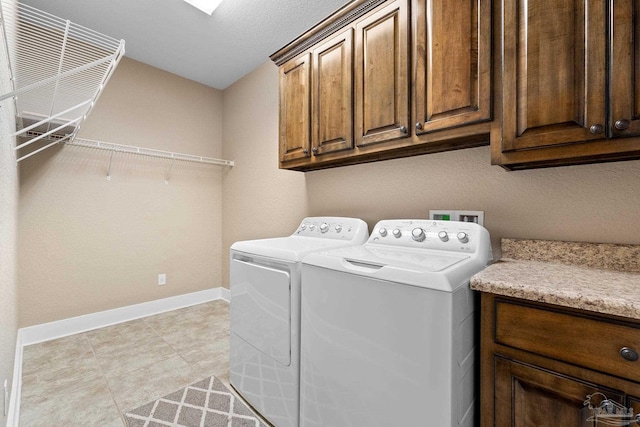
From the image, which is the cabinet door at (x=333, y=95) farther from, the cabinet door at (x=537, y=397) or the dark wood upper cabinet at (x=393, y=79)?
the cabinet door at (x=537, y=397)

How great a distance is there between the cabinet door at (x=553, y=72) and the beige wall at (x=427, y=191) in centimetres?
38

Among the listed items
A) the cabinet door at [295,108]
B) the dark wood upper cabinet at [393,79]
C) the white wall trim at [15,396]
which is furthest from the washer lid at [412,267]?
the white wall trim at [15,396]

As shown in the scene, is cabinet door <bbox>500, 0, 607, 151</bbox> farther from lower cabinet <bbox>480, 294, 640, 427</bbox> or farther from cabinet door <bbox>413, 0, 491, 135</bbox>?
lower cabinet <bbox>480, 294, 640, 427</bbox>

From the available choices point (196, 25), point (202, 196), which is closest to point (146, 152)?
point (202, 196)

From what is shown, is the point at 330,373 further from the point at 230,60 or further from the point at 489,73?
the point at 230,60

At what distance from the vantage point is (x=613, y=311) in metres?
0.75

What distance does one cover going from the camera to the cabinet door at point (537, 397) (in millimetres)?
815

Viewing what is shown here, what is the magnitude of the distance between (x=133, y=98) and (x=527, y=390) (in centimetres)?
374

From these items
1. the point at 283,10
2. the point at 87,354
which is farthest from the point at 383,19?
the point at 87,354

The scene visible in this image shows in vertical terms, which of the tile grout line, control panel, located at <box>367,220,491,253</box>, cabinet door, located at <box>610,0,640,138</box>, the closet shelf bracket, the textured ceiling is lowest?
the tile grout line

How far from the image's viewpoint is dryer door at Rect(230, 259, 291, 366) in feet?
4.75

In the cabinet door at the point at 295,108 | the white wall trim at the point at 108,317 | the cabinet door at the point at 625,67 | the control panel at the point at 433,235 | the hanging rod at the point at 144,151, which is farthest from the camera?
the hanging rod at the point at 144,151

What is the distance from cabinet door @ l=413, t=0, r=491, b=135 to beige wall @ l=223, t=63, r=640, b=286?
364 millimetres

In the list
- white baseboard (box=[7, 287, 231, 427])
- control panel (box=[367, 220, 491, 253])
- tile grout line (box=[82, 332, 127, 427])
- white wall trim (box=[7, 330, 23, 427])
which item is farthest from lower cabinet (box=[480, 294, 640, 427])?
white baseboard (box=[7, 287, 231, 427])
